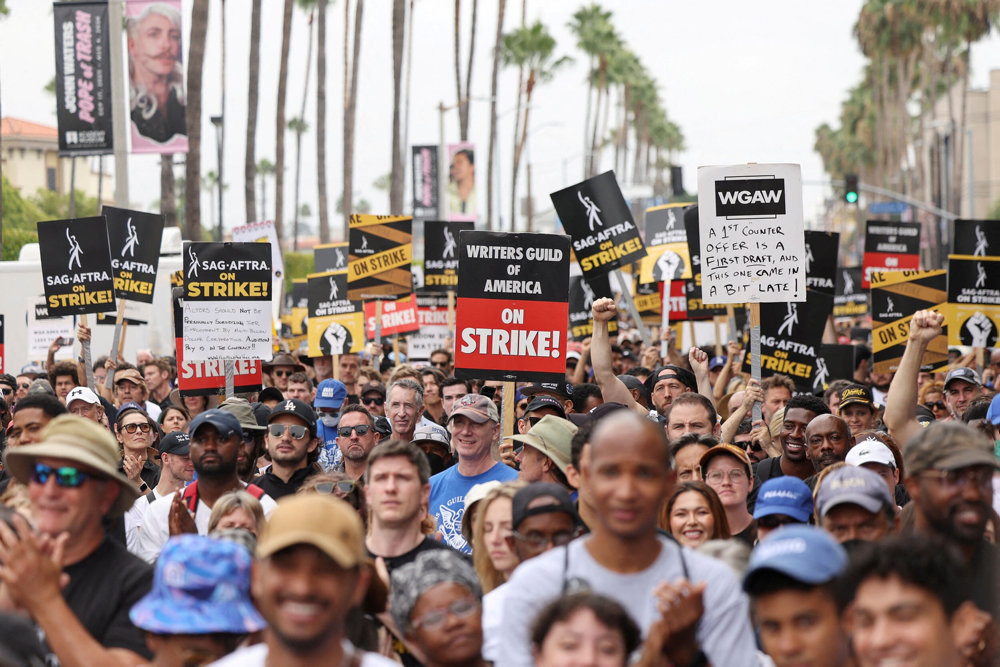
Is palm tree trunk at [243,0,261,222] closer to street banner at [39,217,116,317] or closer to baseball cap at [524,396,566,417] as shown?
street banner at [39,217,116,317]

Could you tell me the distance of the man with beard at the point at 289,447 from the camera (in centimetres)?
765

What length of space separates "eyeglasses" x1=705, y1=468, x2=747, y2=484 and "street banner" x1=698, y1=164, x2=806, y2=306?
3.02 meters

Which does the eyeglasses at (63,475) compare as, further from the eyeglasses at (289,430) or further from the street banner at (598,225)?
the street banner at (598,225)

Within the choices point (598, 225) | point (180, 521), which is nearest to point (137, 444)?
point (180, 521)

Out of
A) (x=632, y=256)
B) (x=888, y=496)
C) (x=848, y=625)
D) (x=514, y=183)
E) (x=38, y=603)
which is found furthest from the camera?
(x=514, y=183)

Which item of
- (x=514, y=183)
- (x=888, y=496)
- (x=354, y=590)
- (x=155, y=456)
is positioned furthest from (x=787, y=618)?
(x=514, y=183)

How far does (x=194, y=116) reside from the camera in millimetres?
28609

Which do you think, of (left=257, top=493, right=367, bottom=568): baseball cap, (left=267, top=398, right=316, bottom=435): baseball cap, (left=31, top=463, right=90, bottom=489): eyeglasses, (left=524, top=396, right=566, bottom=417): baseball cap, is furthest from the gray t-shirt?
(left=524, top=396, right=566, bottom=417): baseball cap

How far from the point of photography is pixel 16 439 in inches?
279

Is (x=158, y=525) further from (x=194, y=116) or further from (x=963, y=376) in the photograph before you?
(x=194, y=116)

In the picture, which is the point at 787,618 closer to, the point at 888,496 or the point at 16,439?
the point at 888,496

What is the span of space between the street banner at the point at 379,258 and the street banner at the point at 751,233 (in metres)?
5.85

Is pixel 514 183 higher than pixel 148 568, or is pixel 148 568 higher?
pixel 514 183

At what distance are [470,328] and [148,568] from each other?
190 inches
